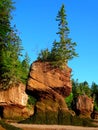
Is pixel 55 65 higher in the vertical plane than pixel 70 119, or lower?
higher

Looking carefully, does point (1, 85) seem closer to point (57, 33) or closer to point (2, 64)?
point (2, 64)

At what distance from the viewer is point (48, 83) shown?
49.8 m

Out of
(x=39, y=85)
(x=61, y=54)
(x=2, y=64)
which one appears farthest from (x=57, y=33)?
(x=2, y=64)

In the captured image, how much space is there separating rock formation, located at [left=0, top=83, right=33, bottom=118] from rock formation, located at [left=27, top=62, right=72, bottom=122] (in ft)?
67.6

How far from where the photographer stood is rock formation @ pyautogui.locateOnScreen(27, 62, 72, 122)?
1961 inches

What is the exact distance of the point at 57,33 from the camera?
55.4m

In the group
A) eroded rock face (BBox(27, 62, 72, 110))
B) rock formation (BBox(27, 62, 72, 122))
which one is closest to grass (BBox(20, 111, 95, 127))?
rock formation (BBox(27, 62, 72, 122))

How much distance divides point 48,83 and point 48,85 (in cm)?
25

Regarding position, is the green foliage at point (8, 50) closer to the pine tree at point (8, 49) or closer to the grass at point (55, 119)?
the pine tree at point (8, 49)

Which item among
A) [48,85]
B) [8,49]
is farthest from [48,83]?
[8,49]

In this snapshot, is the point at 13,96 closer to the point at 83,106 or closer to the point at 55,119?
the point at 55,119

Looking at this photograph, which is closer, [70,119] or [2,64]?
[70,119]

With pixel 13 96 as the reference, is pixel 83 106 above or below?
above

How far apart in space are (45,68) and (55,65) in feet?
4.13
